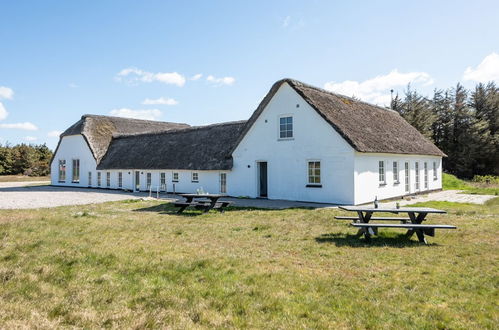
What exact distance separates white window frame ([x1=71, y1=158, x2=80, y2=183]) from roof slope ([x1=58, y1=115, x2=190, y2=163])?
2.49 m

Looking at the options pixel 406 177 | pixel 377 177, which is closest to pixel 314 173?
pixel 377 177

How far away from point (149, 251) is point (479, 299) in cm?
591

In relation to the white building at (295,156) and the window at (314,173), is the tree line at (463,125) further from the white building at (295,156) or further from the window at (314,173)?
the window at (314,173)

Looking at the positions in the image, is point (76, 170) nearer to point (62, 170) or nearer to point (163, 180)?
point (62, 170)

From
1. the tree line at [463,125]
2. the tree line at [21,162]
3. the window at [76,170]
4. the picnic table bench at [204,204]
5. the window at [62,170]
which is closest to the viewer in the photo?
the picnic table bench at [204,204]

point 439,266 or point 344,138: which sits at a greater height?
point 344,138

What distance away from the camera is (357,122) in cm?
1902

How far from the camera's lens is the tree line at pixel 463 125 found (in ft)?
127

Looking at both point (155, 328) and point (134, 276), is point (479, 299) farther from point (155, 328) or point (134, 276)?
point (134, 276)

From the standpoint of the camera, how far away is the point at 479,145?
38469 millimetres

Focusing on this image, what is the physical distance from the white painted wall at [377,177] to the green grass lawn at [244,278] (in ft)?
20.5

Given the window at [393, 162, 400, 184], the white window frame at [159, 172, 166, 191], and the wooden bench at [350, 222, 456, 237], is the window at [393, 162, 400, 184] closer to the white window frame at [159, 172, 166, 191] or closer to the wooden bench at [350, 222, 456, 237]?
the wooden bench at [350, 222, 456, 237]

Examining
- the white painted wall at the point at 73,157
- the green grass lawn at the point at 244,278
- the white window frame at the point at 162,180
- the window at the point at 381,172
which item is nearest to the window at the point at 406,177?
the window at the point at 381,172

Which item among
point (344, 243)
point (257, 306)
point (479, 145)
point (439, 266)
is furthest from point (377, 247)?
point (479, 145)
